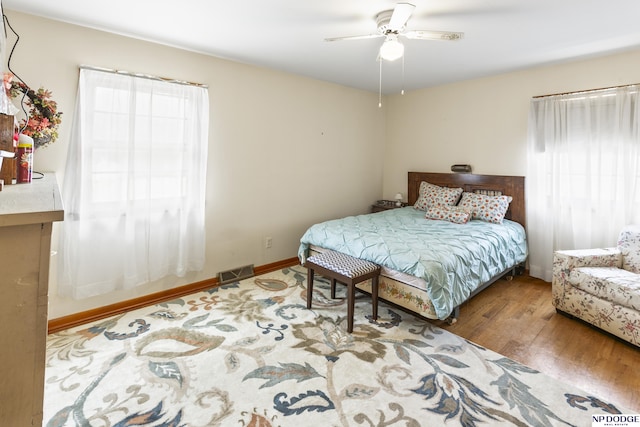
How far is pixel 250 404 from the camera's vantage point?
177cm

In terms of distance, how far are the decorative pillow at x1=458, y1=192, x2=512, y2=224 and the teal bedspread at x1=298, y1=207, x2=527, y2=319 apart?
0.10 meters

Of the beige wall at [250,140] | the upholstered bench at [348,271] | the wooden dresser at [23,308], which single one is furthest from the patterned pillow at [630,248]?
the wooden dresser at [23,308]

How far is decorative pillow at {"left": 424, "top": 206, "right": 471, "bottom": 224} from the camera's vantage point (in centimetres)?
369

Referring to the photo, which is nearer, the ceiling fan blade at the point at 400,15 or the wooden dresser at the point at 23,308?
the wooden dresser at the point at 23,308

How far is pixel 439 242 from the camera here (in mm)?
2857

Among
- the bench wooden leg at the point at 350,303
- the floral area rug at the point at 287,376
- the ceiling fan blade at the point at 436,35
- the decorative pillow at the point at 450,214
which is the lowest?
the floral area rug at the point at 287,376

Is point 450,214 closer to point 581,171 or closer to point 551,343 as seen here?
point 581,171

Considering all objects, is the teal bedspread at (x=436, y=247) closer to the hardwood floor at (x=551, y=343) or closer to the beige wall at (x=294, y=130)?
the hardwood floor at (x=551, y=343)

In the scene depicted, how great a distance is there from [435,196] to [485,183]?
62 cm

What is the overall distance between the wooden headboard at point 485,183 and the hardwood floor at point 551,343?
1.04 meters

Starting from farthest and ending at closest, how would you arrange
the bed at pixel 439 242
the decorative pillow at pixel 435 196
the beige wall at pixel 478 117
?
the decorative pillow at pixel 435 196 → the beige wall at pixel 478 117 → the bed at pixel 439 242

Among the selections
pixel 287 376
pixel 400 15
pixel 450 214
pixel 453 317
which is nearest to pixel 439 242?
pixel 453 317

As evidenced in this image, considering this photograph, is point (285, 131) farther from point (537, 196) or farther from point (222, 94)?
point (537, 196)

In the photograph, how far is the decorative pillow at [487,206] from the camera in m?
3.70
